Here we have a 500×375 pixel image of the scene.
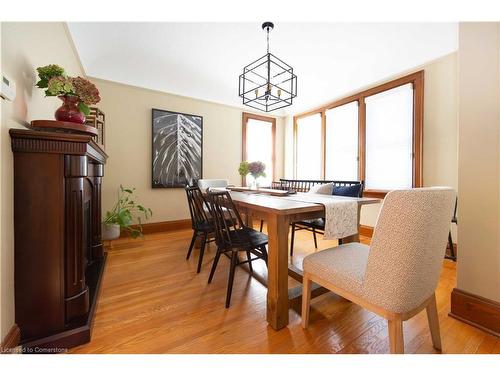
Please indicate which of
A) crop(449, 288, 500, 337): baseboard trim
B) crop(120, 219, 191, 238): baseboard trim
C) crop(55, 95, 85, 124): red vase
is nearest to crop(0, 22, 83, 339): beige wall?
crop(55, 95, 85, 124): red vase

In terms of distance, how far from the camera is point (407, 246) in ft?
2.66

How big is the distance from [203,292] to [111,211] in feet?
7.59

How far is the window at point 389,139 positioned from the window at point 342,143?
23cm

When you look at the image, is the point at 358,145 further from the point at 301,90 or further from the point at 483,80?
the point at 483,80

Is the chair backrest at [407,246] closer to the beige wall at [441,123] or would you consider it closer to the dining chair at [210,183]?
the beige wall at [441,123]

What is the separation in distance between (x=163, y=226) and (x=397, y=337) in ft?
11.0

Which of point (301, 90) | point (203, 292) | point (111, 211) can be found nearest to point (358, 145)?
point (301, 90)

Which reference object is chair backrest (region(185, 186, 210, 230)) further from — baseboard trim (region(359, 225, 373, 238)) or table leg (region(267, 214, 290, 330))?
baseboard trim (region(359, 225, 373, 238))

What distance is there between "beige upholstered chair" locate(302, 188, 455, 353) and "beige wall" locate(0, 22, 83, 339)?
1593mm

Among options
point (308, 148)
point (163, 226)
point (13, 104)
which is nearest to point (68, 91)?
point (13, 104)

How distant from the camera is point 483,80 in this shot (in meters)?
1.25

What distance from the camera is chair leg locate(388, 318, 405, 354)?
2.83ft

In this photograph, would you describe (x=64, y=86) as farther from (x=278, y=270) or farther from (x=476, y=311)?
(x=476, y=311)

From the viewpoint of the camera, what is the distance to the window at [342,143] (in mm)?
3572
